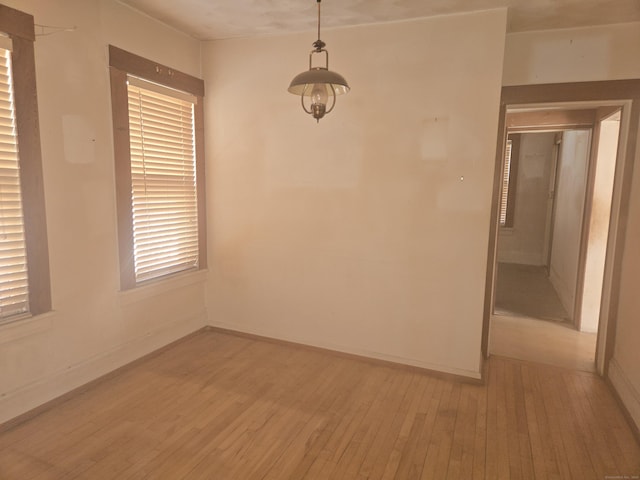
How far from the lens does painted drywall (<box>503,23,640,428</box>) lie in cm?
287

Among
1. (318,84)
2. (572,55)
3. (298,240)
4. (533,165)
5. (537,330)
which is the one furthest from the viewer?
(533,165)

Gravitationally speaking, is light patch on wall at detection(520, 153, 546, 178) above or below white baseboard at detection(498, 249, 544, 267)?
above

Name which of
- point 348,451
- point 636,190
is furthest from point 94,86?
point 636,190

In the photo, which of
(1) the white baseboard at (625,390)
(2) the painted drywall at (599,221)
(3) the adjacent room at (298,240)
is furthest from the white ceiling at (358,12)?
(1) the white baseboard at (625,390)

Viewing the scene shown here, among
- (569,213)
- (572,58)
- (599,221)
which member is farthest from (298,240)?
(569,213)

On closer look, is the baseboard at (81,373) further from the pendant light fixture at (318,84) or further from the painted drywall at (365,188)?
the pendant light fixture at (318,84)

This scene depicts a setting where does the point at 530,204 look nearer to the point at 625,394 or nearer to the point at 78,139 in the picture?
the point at 625,394

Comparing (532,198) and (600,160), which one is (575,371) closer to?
(600,160)

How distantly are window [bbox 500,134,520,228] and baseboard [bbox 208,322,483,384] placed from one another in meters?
5.28

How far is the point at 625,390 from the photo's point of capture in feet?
9.20

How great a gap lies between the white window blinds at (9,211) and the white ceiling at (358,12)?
1.19 meters

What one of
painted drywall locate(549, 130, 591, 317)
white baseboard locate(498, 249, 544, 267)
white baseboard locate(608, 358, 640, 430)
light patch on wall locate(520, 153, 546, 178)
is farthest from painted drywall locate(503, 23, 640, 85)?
white baseboard locate(498, 249, 544, 267)

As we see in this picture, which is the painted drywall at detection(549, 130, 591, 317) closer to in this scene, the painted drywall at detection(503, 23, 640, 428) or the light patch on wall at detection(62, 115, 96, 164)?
the painted drywall at detection(503, 23, 640, 428)

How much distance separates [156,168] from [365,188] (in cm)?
176
